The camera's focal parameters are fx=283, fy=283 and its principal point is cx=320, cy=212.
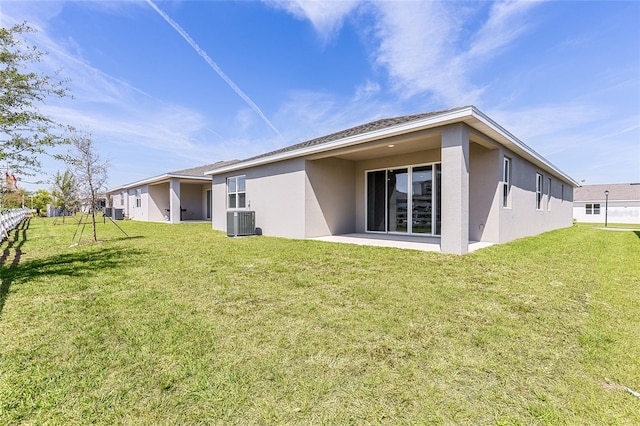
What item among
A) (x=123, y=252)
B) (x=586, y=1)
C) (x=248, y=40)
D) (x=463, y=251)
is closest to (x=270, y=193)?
(x=123, y=252)

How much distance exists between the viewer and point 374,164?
36.2 feet

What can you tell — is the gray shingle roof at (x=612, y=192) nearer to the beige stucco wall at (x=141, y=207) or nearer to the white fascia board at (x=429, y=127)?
the white fascia board at (x=429, y=127)

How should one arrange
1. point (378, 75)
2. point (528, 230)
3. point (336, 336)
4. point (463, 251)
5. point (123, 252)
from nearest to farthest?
1. point (336, 336)
2. point (463, 251)
3. point (123, 252)
4. point (528, 230)
5. point (378, 75)

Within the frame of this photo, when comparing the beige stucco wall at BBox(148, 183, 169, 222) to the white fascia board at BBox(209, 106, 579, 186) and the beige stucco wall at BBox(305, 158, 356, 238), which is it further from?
the beige stucco wall at BBox(305, 158, 356, 238)

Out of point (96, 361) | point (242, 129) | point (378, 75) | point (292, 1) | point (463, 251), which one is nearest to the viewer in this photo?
point (96, 361)

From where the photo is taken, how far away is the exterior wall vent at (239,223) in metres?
11.0

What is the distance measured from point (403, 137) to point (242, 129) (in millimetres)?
13406

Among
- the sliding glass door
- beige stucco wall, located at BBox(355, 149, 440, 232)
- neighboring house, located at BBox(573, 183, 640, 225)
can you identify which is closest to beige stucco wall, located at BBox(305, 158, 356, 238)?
beige stucco wall, located at BBox(355, 149, 440, 232)

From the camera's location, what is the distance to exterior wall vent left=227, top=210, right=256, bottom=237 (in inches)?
434

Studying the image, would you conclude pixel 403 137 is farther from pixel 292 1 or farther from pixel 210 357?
pixel 210 357

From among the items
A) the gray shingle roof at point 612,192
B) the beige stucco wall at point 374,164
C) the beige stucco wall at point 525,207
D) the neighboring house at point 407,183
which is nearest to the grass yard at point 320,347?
the neighboring house at point 407,183

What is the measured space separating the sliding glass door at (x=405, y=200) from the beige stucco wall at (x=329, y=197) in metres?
0.81

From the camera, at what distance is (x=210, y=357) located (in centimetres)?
244

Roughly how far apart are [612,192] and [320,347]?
4471cm
